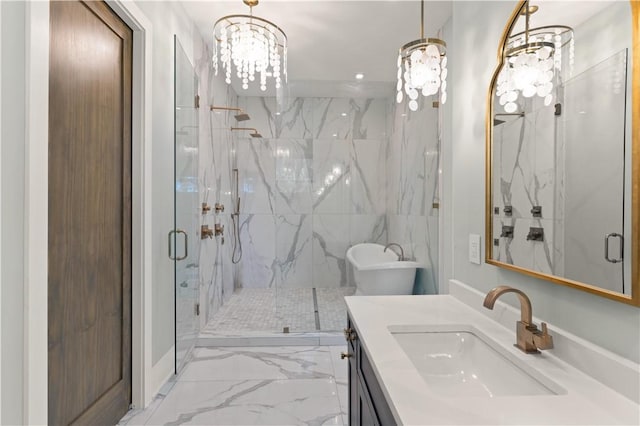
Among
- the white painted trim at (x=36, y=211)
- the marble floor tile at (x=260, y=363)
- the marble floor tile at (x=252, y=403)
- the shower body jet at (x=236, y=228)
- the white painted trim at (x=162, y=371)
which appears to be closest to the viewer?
the white painted trim at (x=36, y=211)

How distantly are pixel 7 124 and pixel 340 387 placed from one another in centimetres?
218

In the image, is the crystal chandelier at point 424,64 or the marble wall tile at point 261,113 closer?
the crystal chandelier at point 424,64

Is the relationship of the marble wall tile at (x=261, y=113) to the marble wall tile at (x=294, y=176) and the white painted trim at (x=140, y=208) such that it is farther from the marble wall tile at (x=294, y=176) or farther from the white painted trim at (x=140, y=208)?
the white painted trim at (x=140, y=208)

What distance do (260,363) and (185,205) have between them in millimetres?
1319

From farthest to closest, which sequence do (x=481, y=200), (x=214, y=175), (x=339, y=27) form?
(x=214, y=175), (x=339, y=27), (x=481, y=200)

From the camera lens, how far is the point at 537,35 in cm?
115

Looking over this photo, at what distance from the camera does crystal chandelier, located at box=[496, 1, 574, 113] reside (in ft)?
3.49

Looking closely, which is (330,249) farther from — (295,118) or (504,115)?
(504,115)

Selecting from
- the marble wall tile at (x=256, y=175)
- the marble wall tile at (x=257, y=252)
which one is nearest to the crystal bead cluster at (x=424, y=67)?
the marble wall tile at (x=256, y=175)

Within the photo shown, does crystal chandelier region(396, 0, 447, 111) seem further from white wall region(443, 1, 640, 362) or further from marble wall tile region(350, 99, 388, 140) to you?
marble wall tile region(350, 99, 388, 140)

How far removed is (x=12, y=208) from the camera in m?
1.12

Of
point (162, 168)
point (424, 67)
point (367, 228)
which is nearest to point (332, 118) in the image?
point (367, 228)

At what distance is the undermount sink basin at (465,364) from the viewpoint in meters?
0.94

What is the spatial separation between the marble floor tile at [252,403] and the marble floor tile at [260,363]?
88 mm
